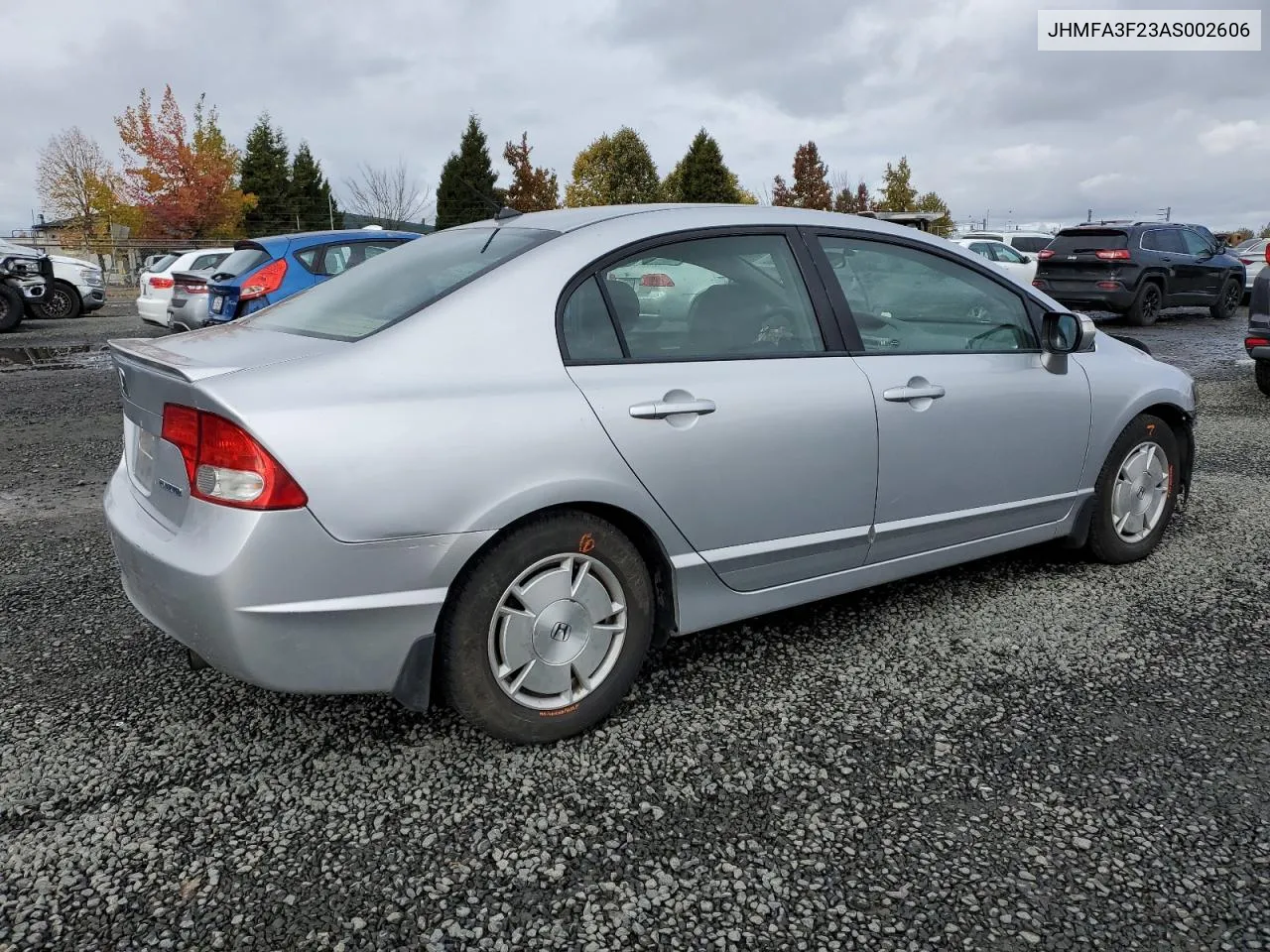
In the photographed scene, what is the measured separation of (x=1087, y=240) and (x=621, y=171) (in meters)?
24.5

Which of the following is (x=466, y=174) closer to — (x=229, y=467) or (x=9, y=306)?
(x=9, y=306)

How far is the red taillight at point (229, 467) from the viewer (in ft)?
7.29

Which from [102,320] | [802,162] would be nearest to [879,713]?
[102,320]

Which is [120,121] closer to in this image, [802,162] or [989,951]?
[802,162]

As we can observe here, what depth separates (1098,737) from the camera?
2.71 m

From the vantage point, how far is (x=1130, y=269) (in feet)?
50.4

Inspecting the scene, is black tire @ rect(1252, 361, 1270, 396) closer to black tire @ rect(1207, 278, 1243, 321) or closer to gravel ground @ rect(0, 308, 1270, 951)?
gravel ground @ rect(0, 308, 1270, 951)

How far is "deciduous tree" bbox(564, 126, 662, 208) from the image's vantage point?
3750 centimetres

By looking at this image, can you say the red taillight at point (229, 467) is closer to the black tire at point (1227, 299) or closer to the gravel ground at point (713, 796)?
the gravel ground at point (713, 796)

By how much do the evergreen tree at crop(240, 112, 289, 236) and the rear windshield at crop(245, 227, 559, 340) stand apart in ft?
149

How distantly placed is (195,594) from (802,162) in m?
45.8

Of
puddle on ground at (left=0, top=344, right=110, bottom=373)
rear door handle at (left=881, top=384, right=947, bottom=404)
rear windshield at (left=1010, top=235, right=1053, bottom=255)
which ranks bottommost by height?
puddle on ground at (left=0, top=344, right=110, bottom=373)

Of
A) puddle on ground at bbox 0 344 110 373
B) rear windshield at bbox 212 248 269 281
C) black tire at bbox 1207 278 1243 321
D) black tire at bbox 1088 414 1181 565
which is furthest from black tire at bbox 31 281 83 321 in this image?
black tire at bbox 1207 278 1243 321

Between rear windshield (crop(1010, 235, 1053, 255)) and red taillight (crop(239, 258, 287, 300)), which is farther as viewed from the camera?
rear windshield (crop(1010, 235, 1053, 255))
